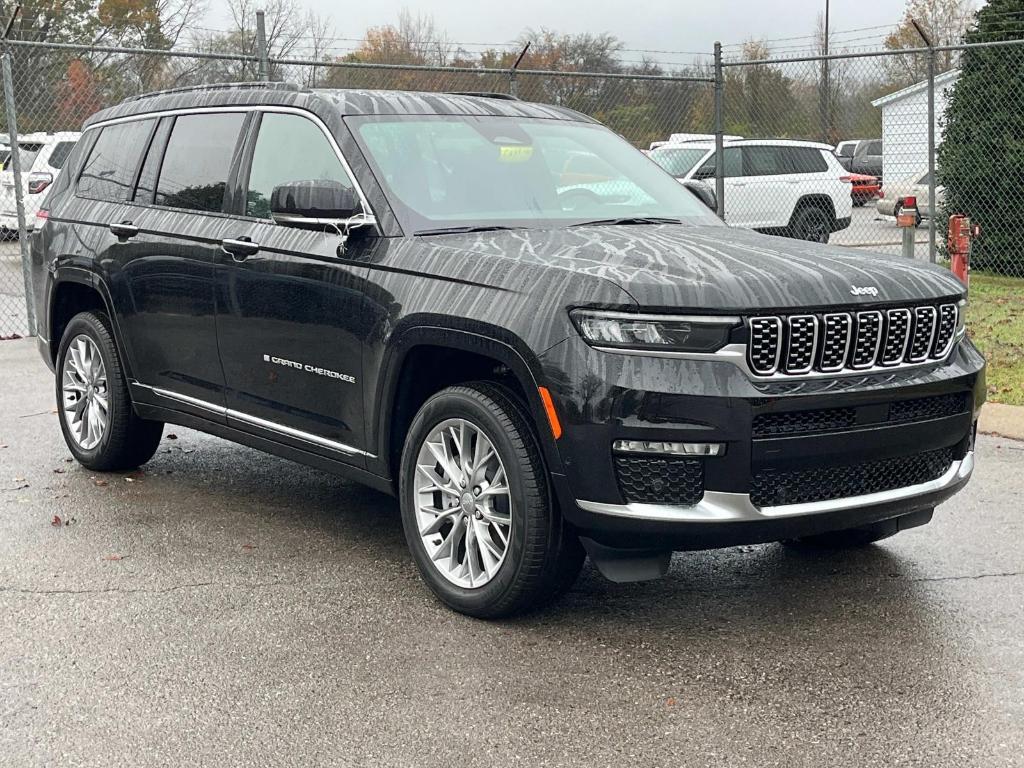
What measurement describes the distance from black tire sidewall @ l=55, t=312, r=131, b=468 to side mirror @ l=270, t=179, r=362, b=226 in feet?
6.34

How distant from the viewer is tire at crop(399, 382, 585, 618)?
438cm

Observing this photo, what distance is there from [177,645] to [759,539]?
1.98 meters

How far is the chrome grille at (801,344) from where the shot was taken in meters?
4.14

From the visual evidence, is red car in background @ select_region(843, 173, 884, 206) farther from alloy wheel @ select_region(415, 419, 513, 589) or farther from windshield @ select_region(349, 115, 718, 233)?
alloy wheel @ select_region(415, 419, 513, 589)

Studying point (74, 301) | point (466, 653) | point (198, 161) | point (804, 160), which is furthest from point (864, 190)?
point (466, 653)

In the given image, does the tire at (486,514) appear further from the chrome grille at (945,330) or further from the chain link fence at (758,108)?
the chain link fence at (758,108)

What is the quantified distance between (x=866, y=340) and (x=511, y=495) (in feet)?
4.21

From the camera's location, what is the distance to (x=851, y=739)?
3.65m

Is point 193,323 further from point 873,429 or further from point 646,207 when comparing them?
point 873,429

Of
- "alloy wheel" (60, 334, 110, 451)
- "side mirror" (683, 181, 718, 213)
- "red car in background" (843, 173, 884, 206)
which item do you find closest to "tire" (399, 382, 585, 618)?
"side mirror" (683, 181, 718, 213)

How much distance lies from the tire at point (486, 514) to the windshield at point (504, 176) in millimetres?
818

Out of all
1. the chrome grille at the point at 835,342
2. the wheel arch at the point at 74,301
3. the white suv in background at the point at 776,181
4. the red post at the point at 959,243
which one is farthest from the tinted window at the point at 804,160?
the chrome grille at the point at 835,342

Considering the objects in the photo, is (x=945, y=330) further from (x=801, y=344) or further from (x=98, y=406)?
(x=98, y=406)

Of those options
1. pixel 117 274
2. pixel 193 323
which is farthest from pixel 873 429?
pixel 117 274
